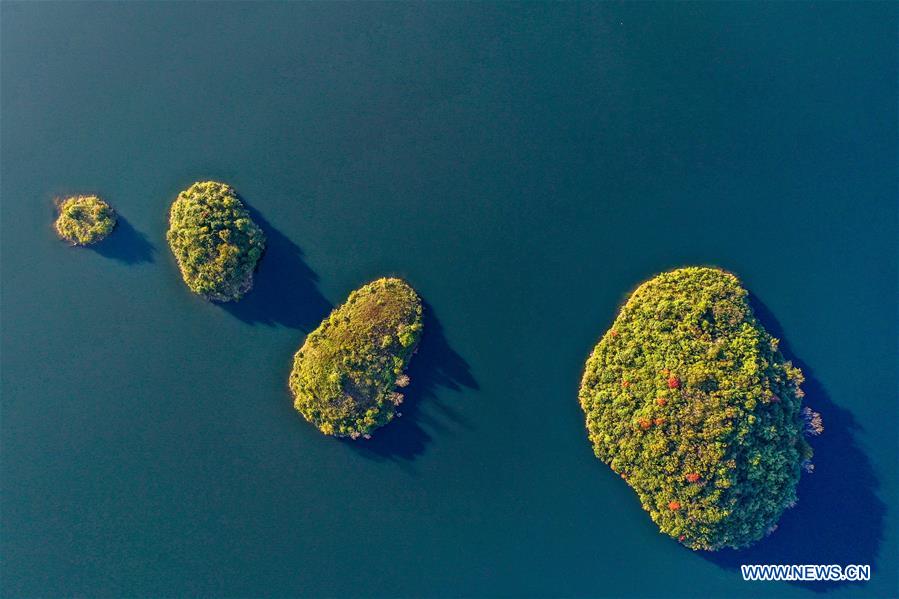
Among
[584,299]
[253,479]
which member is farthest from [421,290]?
[253,479]

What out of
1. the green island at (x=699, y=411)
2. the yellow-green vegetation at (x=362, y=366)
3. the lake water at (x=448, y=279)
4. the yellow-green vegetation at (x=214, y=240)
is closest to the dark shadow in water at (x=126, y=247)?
the lake water at (x=448, y=279)

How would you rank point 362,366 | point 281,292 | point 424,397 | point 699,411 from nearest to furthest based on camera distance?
point 699,411 < point 362,366 < point 424,397 < point 281,292

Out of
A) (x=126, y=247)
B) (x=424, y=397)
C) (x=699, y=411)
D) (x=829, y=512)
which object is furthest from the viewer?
(x=126, y=247)

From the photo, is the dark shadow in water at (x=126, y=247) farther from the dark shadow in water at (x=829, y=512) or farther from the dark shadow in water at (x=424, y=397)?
the dark shadow in water at (x=829, y=512)

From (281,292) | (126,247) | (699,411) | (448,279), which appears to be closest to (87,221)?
(126,247)

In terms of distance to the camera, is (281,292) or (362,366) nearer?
(362,366)

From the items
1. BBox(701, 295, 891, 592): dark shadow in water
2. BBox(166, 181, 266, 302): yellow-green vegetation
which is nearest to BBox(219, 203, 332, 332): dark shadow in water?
BBox(166, 181, 266, 302): yellow-green vegetation

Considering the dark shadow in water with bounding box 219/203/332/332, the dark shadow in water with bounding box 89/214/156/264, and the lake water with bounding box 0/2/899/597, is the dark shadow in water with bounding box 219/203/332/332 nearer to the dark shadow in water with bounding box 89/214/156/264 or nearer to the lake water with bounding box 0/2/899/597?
the lake water with bounding box 0/2/899/597

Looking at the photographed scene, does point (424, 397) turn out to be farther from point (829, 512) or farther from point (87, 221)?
point (829, 512)
